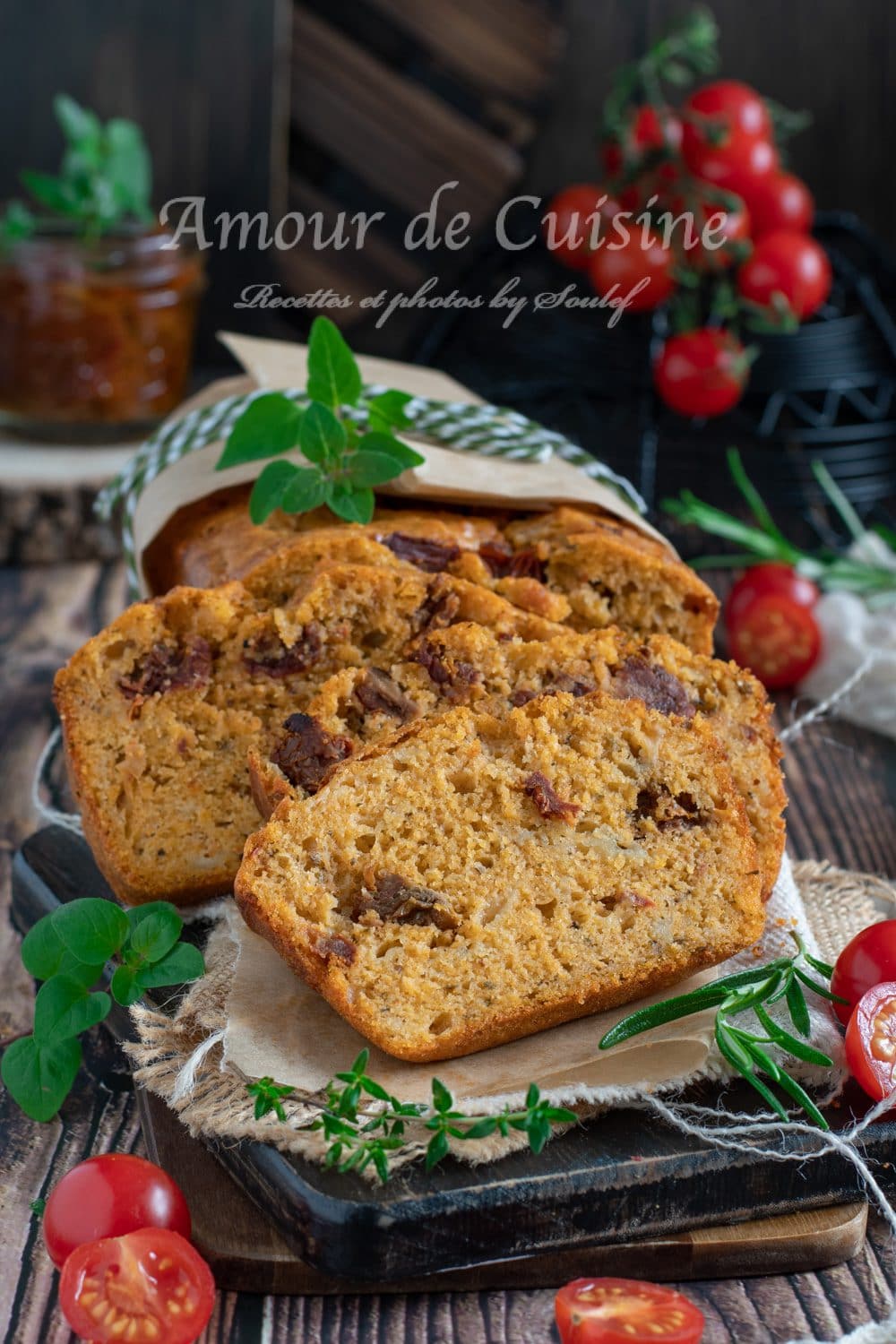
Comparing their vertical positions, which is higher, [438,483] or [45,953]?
[438,483]

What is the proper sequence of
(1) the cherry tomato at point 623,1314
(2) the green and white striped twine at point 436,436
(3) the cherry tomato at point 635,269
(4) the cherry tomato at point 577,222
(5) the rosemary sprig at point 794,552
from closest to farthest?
(1) the cherry tomato at point 623,1314, (2) the green and white striped twine at point 436,436, (5) the rosemary sprig at point 794,552, (3) the cherry tomato at point 635,269, (4) the cherry tomato at point 577,222

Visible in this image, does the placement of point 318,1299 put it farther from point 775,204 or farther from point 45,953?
point 775,204

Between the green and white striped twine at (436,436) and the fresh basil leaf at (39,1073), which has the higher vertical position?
the green and white striped twine at (436,436)

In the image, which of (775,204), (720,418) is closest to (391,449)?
(775,204)

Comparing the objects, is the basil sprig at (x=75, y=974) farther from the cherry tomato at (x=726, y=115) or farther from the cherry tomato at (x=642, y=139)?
the cherry tomato at (x=726, y=115)

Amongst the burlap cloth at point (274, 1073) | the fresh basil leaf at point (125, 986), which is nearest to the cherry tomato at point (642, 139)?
the burlap cloth at point (274, 1073)

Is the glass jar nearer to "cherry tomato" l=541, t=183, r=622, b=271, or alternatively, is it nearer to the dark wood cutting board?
"cherry tomato" l=541, t=183, r=622, b=271
